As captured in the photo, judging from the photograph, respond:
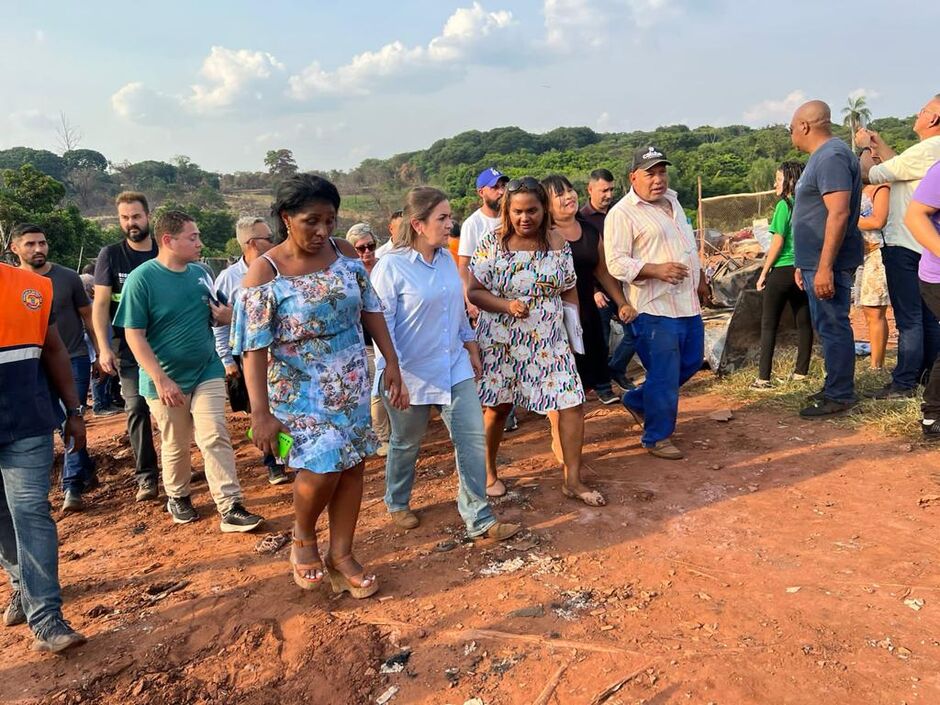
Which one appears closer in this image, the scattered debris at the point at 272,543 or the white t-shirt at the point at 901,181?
the scattered debris at the point at 272,543

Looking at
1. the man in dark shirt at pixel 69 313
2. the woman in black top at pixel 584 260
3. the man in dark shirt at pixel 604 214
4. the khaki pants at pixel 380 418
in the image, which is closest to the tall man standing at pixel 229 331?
the khaki pants at pixel 380 418

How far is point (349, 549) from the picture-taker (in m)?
3.04

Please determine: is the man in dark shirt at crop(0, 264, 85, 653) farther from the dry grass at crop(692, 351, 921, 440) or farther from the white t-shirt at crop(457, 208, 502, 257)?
the dry grass at crop(692, 351, 921, 440)

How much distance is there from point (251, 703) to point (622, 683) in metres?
1.35

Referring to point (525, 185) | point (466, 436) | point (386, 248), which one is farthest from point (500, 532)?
point (386, 248)

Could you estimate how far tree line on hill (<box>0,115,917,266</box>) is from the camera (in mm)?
21859

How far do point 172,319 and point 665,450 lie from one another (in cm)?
329

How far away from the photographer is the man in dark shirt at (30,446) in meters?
2.68

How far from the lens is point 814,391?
5234 mm

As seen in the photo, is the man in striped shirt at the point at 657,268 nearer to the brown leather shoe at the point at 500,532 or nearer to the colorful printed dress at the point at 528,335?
the colorful printed dress at the point at 528,335

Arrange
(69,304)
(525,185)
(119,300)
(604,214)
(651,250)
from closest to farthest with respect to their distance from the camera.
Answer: (525,185) → (651,250) → (119,300) → (69,304) → (604,214)

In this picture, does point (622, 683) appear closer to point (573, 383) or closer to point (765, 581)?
point (765, 581)

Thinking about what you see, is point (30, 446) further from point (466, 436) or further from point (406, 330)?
point (466, 436)

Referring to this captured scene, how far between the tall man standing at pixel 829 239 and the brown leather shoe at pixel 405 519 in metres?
3.09
